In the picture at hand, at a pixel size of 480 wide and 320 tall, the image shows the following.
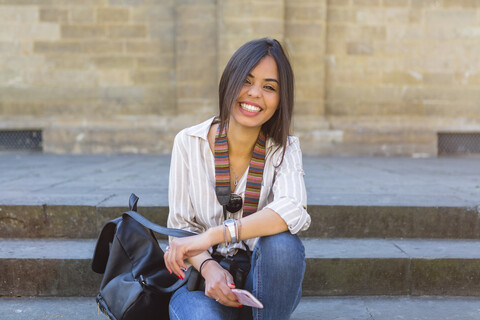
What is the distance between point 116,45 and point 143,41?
427 millimetres

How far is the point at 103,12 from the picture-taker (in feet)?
21.2

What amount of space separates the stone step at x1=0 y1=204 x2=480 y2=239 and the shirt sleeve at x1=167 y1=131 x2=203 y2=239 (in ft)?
3.20

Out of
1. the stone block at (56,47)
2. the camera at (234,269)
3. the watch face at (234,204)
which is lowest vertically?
the camera at (234,269)

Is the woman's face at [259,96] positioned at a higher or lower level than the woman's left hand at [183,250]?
→ higher

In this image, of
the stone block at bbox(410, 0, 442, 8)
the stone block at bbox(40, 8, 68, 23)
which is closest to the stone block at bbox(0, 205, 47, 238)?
the stone block at bbox(40, 8, 68, 23)

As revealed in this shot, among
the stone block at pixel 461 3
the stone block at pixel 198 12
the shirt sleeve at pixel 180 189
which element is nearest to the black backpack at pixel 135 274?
the shirt sleeve at pixel 180 189

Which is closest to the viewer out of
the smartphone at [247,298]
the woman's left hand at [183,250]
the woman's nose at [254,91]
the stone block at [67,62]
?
the smartphone at [247,298]

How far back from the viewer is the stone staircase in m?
2.19

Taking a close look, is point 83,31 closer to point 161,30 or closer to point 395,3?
point 161,30

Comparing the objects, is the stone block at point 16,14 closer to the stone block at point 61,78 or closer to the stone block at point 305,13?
the stone block at point 61,78

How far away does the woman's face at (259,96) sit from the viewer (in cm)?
156

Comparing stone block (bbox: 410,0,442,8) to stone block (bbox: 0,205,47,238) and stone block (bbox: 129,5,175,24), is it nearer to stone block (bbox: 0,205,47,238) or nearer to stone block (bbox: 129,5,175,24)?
stone block (bbox: 129,5,175,24)

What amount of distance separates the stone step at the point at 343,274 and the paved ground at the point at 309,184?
17.2 inches

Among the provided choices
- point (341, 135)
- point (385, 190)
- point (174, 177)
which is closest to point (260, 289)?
point (174, 177)
